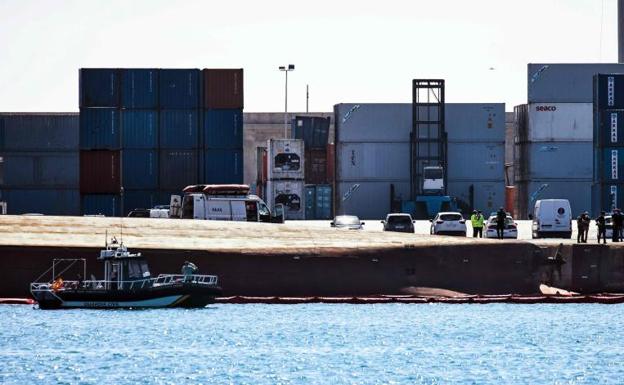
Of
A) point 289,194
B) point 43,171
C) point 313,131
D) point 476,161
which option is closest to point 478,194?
point 476,161

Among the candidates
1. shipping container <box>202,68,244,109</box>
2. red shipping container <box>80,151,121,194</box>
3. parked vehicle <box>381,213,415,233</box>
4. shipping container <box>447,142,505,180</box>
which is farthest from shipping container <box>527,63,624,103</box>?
red shipping container <box>80,151,121,194</box>

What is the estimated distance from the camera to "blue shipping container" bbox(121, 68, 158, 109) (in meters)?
89.9

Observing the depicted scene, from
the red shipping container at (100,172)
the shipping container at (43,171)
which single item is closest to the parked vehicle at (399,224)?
the red shipping container at (100,172)

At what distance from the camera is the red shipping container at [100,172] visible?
296 feet

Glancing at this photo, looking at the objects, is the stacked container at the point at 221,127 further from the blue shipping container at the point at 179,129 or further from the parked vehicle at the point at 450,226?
the parked vehicle at the point at 450,226

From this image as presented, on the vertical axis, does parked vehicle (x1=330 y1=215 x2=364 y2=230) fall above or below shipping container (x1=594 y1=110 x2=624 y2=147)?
below

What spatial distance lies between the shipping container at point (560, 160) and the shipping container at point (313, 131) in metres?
16.0

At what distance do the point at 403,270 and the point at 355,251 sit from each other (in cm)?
191

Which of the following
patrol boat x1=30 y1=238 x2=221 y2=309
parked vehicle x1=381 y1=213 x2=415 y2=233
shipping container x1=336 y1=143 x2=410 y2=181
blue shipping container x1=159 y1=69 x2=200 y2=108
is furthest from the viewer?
shipping container x1=336 y1=143 x2=410 y2=181

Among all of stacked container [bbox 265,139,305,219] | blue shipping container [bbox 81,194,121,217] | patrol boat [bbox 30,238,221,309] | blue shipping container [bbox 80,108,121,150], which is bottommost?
Answer: patrol boat [bbox 30,238,221,309]

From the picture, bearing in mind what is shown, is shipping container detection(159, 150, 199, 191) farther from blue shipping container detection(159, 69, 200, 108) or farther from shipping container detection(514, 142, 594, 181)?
shipping container detection(514, 142, 594, 181)

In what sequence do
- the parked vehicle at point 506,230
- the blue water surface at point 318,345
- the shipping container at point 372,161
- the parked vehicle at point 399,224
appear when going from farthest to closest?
the shipping container at point 372,161, the parked vehicle at point 399,224, the parked vehicle at point 506,230, the blue water surface at point 318,345

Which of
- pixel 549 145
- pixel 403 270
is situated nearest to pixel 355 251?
pixel 403 270

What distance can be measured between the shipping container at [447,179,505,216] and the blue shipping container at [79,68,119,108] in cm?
3162
